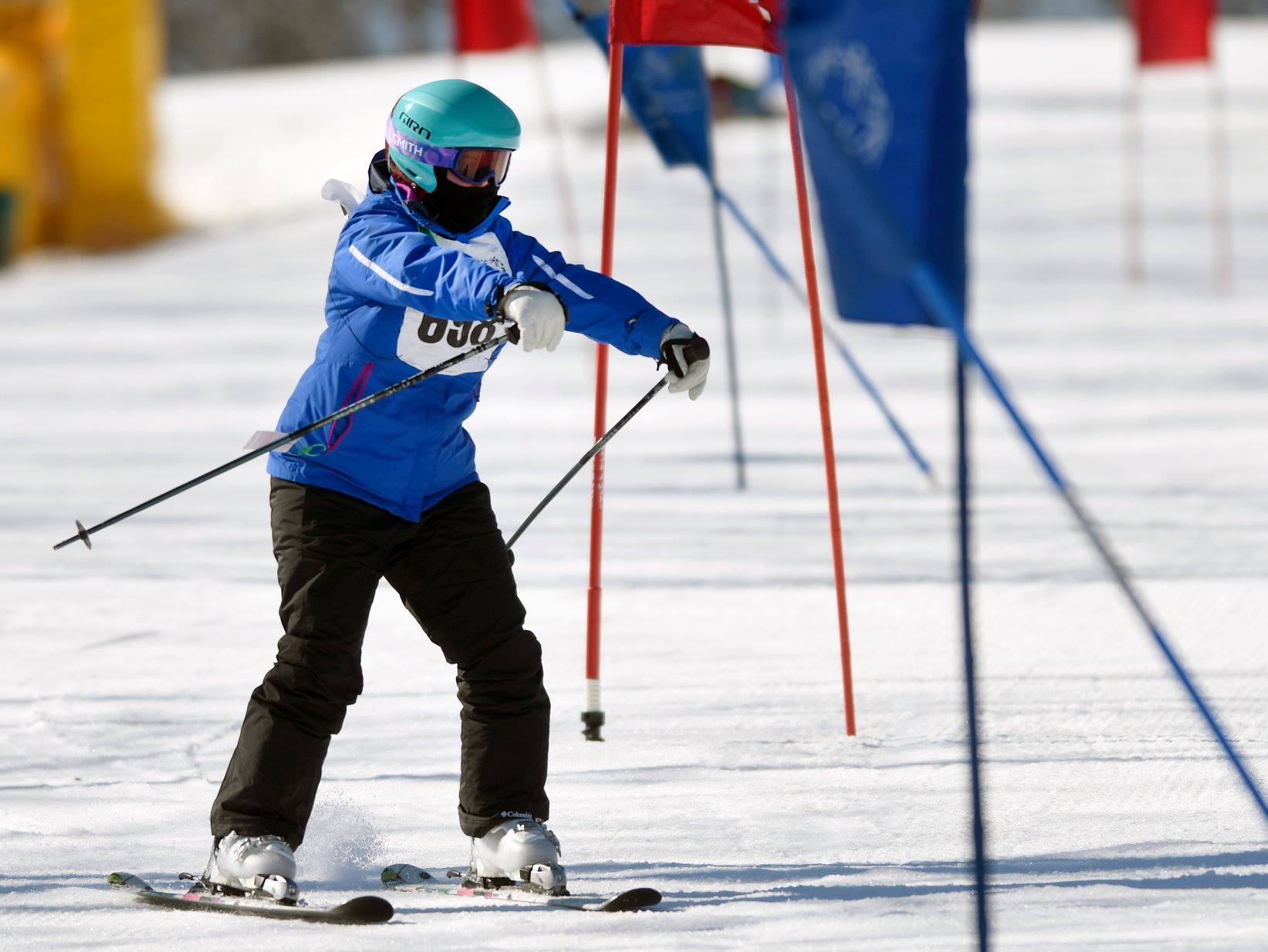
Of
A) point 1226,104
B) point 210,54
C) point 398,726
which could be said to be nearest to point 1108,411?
point 398,726

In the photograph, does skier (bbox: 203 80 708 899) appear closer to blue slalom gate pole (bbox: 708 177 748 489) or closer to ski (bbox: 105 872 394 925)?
ski (bbox: 105 872 394 925)

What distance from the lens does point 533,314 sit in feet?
9.70

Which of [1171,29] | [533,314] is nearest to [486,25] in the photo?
[1171,29]

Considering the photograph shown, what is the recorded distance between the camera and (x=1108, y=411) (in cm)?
962

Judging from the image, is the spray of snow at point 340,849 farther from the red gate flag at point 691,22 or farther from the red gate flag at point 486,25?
the red gate flag at point 486,25

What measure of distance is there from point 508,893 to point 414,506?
71 cm

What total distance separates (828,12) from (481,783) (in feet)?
5.29

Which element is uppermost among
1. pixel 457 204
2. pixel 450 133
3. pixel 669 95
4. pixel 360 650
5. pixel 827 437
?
pixel 669 95

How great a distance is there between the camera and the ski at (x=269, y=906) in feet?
10.2

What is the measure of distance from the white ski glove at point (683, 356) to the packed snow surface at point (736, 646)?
3.02ft

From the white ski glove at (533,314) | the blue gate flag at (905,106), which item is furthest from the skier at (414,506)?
the blue gate flag at (905,106)

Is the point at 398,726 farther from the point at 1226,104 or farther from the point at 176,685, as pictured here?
the point at 1226,104

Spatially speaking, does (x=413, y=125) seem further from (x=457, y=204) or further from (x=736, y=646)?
(x=736, y=646)

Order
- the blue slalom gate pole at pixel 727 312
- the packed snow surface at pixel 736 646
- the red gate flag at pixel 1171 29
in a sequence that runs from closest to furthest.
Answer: the packed snow surface at pixel 736 646
the blue slalom gate pole at pixel 727 312
the red gate flag at pixel 1171 29
